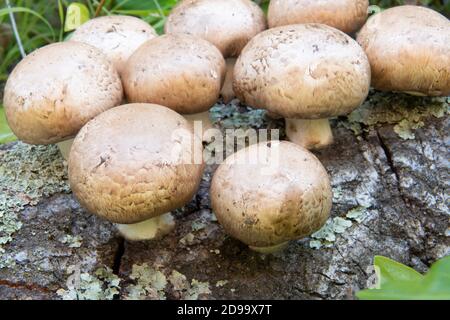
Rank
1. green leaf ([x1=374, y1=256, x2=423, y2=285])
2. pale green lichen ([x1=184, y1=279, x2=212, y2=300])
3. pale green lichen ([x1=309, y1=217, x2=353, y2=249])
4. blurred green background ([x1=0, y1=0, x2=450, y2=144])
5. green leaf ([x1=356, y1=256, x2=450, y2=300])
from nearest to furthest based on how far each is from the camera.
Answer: green leaf ([x1=356, y1=256, x2=450, y2=300]) → green leaf ([x1=374, y1=256, x2=423, y2=285]) → pale green lichen ([x1=184, y1=279, x2=212, y2=300]) → pale green lichen ([x1=309, y1=217, x2=353, y2=249]) → blurred green background ([x1=0, y1=0, x2=450, y2=144])

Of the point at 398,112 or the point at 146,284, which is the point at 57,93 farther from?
the point at 398,112

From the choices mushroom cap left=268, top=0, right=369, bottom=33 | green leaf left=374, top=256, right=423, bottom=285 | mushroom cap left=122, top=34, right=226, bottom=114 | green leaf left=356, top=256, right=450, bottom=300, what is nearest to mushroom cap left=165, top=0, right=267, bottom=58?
mushroom cap left=268, top=0, right=369, bottom=33

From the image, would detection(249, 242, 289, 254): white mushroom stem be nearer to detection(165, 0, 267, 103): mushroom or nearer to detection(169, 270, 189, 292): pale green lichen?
detection(169, 270, 189, 292): pale green lichen

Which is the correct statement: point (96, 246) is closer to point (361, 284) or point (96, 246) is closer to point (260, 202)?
point (260, 202)

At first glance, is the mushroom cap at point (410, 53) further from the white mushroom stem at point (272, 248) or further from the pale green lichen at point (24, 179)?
the pale green lichen at point (24, 179)

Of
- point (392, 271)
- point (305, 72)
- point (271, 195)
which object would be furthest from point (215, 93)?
point (392, 271)

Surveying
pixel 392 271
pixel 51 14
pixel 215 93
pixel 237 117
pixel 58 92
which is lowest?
pixel 51 14

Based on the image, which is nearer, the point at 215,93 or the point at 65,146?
the point at 215,93
